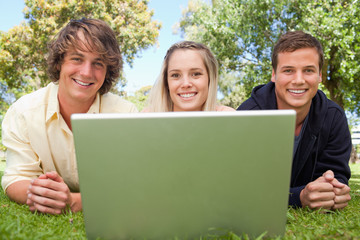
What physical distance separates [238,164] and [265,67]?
1013 cm

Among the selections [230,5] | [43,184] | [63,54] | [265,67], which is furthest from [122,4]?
[43,184]

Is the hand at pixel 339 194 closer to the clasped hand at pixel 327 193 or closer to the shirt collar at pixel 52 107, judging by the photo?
the clasped hand at pixel 327 193

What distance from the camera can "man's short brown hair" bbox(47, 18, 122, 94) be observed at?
2.96m

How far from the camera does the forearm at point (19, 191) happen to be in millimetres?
2656

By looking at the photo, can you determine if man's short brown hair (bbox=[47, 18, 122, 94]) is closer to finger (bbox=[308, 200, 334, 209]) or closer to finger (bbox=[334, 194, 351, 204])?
finger (bbox=[308, 200, 334, 209])

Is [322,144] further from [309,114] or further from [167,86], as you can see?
[167,86]

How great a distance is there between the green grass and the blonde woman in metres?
1.33

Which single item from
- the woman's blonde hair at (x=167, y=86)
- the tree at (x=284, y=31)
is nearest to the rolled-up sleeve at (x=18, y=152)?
the woman's blonde hair at (x=167, y=86)

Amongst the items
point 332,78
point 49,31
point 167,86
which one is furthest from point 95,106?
point 49,31

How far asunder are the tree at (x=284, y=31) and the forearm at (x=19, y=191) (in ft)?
29.0

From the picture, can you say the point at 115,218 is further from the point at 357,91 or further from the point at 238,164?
the point at 357,91

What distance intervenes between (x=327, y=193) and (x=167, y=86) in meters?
1.88

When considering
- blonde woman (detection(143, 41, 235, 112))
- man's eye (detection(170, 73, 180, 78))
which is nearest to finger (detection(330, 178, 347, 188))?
blonde woman (detection(143, 41, 235, 112))

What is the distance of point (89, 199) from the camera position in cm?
142
